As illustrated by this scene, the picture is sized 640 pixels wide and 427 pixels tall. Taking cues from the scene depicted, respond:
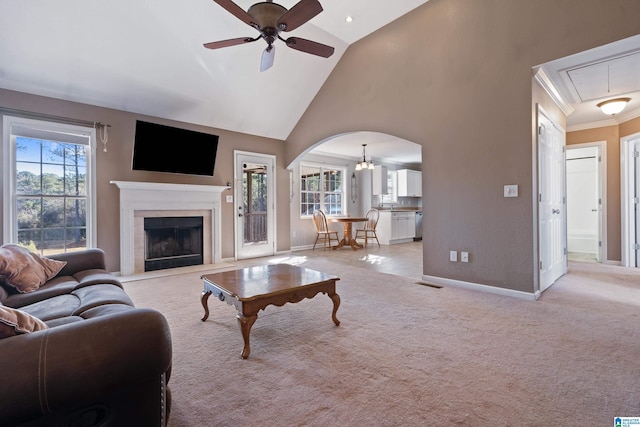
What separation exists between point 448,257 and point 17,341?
3883mm

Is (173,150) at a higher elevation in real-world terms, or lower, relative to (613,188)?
higher

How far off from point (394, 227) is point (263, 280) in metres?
6.43

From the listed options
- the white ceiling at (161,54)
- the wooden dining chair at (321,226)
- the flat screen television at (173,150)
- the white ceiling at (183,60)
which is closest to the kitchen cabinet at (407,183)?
the wooden dining chair at (321,226)

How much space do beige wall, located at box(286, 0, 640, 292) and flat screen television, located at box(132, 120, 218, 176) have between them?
2.84 meters

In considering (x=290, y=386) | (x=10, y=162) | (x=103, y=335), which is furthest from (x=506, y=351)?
(x=10, y=162)

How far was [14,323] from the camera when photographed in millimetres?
1002

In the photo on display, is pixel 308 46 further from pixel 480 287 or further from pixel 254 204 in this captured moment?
pixel 254 204

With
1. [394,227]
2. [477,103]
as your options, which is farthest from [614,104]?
[394,227]

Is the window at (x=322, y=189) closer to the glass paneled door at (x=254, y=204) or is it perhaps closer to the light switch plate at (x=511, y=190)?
the glass paneled door at (x=254, y=204)

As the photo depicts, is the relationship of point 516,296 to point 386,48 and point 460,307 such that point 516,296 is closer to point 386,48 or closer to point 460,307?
point 460,307

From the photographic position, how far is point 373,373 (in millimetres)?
1812

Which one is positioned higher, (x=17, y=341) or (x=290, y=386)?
(x=17, y=341)

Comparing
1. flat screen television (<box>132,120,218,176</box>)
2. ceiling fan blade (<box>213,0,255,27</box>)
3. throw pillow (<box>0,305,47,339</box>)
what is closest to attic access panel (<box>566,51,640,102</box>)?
ceiling fan blade (<box>213,0,255,27</box>)

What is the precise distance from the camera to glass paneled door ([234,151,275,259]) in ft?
19.3
